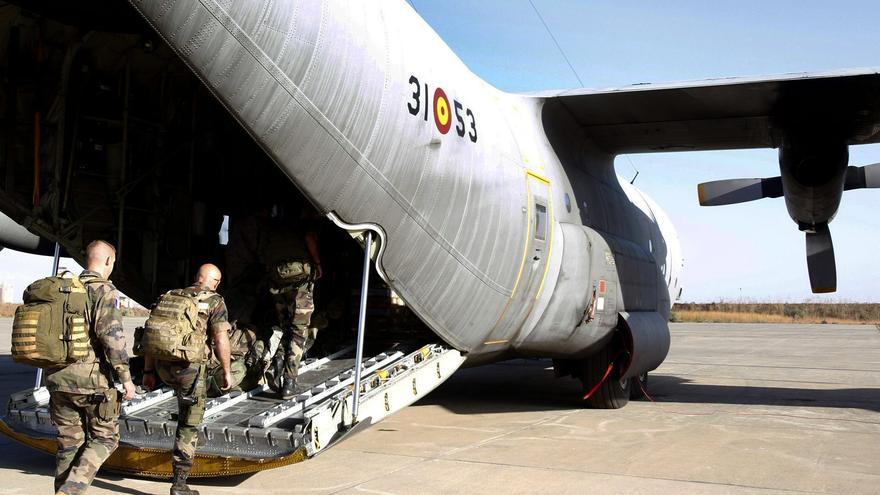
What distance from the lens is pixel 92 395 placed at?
493 cm

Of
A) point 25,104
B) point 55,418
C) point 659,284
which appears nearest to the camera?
point 55,418

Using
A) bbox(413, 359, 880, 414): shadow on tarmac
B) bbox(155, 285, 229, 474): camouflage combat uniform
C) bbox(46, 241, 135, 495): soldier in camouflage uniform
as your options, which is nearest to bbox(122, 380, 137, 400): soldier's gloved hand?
bbox(46, 241, 135, 495): soldier in camouflage uniform

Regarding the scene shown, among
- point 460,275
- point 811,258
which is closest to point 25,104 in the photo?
point 460,275

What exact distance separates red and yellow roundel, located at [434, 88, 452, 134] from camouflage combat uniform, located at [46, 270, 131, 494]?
9.53 ft

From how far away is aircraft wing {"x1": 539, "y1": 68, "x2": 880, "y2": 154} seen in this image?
8.79m

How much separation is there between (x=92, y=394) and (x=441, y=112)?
11.3ft

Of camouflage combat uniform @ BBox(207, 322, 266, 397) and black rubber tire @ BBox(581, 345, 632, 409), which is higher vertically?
camouflage combat uniform @ BBox(207, 322, 266, 397)

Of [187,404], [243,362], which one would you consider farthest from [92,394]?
[243,362]

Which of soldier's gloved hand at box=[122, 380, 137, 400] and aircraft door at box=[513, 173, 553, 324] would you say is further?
aircraft door at box=[513, 173, 553, 324]

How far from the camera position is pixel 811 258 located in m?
11.9

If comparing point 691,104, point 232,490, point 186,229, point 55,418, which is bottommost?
point 232,490

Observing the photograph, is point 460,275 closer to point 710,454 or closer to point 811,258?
point 710,454

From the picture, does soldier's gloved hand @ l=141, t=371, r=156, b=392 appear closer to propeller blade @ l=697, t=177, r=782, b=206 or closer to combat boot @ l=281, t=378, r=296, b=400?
combat boot @ l=281, t=378, r=296, b=400

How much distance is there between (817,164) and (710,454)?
4.78m
